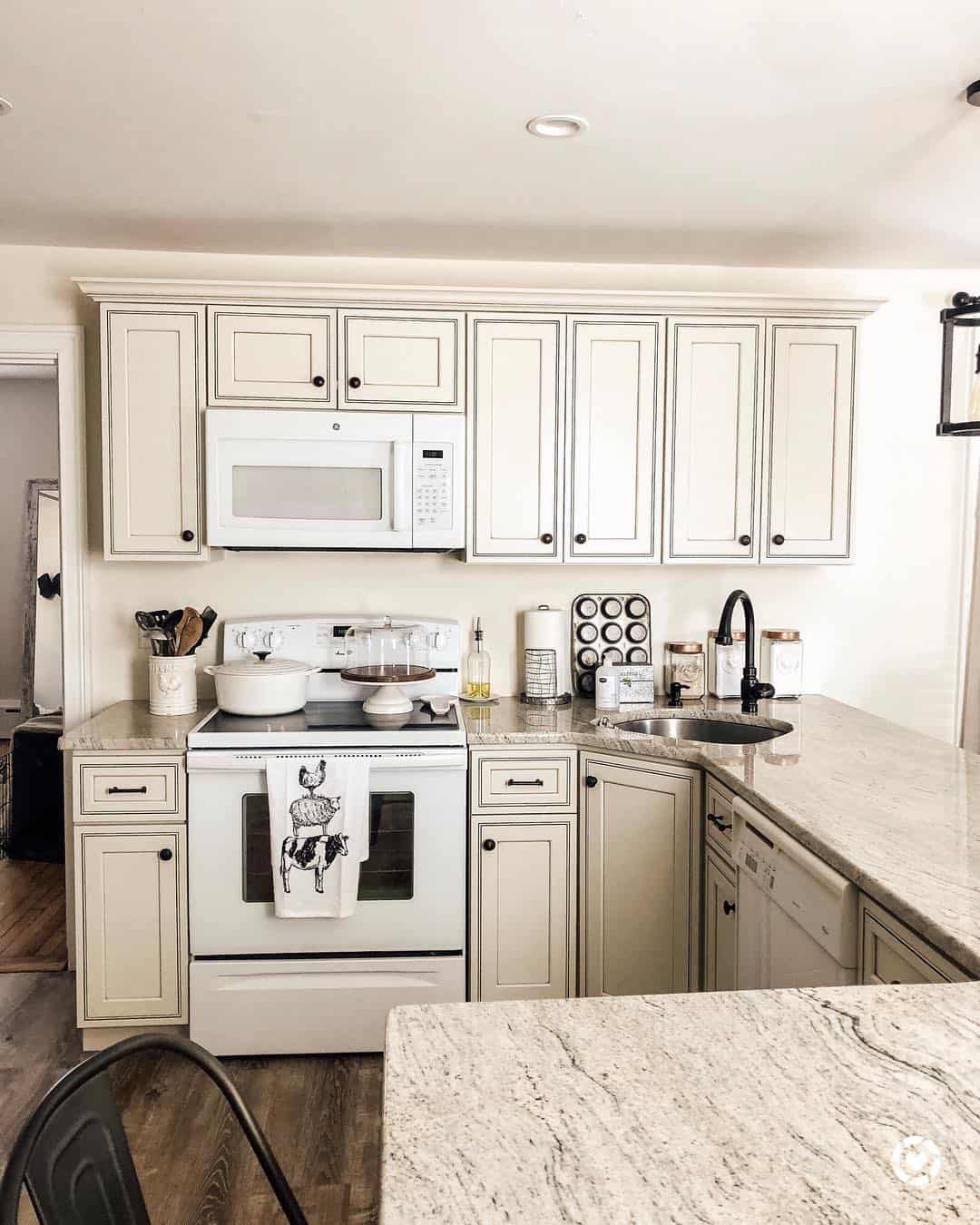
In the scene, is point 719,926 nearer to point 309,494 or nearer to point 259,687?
point 259,687

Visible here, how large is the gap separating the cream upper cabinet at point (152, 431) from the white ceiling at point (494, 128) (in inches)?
12.1

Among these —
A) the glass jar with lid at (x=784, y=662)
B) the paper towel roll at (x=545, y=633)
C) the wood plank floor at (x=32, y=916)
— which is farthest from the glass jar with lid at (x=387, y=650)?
the wood plank floor at (x=32, y=916)

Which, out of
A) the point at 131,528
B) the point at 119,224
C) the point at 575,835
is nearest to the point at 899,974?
the point at 575,835

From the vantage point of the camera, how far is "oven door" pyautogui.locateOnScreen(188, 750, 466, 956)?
2.80m

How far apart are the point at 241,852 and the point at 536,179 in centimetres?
201

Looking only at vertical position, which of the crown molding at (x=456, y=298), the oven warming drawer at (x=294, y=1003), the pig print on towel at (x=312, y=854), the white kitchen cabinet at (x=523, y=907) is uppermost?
the crown molding at (x=456, y=298)

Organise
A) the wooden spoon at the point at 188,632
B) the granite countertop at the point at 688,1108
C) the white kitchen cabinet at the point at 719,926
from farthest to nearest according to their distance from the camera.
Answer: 1. the wooden spoon at the point at 188,632
2. the white kitchen cabinet at the point at 719,926
3. the granite countertop at the point at 688,1108

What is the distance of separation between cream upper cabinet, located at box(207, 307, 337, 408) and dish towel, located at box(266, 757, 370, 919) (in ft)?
3.70

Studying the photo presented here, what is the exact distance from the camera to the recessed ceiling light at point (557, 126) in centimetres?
226

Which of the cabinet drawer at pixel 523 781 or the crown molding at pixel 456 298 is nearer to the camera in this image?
the cabinet drawer at pixel 523 781

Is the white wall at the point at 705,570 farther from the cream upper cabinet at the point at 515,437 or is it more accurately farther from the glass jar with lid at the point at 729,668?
the cream upper cabinet at the point at 515,437

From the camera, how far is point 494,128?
7.59 feet

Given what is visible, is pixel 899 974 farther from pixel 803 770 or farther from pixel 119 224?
pixel 119 224

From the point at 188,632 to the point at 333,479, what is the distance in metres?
0.67
